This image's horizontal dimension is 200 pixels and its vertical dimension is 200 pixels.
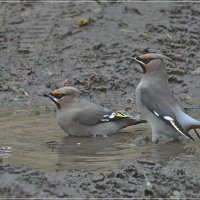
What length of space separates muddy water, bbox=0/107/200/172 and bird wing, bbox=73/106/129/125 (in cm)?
22

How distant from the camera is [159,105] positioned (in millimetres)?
8945

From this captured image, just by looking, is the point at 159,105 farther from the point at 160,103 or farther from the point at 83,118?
the point at 83,118

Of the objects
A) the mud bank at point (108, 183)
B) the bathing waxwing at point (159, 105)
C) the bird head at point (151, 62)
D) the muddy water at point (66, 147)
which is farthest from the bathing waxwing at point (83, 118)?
the mud bank at point (108, 183)

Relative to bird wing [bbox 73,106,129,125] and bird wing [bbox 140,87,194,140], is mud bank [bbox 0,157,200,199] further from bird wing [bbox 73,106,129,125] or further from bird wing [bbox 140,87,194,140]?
bird wing [bbox 73,106,129,125]

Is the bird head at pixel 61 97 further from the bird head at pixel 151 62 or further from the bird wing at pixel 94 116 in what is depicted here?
the bird head at pixel 151 62

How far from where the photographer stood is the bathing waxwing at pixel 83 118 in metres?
9.26

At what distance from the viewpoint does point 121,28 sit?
1317 cm

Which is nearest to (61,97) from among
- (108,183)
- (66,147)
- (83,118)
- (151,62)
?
(83,118)

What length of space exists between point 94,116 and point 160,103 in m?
0.86

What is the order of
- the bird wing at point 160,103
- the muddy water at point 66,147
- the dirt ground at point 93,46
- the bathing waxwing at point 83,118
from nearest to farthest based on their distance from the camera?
the muddy water at point 66,147
the bird wing at point 160,103
the bathing waxwing at point 83,118
the dirt ground at point 93,46

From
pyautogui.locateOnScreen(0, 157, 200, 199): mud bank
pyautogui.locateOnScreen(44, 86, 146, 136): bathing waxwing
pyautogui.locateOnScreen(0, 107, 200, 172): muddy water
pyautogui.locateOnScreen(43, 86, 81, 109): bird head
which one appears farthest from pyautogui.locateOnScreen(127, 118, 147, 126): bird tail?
pyautogui.locateOnScreen(0, 157, 200, 199): mud bank

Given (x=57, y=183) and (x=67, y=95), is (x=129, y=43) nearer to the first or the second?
(x=67, y=95)

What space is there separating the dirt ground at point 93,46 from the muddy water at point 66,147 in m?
1.39

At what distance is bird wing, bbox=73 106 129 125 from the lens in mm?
9320
